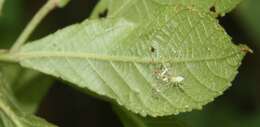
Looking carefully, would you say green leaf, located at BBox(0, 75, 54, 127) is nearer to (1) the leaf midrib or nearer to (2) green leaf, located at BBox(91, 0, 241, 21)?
(1) the leaf midrib

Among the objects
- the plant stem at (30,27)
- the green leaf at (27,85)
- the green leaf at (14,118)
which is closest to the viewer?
the green leaf at (14,118)

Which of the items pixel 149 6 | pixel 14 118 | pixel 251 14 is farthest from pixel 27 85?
pixel 251 14

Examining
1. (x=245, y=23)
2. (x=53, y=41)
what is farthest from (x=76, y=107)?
(x=53, y=41)

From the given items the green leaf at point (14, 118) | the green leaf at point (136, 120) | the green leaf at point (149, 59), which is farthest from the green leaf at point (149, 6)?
the green leaf at point (14, 118)

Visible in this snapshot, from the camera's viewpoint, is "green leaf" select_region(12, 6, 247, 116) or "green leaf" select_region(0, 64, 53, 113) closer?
"green leaf" select_region(12, 6, 247, 116)

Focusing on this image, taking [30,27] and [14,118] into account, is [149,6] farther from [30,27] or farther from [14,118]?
[14,118]

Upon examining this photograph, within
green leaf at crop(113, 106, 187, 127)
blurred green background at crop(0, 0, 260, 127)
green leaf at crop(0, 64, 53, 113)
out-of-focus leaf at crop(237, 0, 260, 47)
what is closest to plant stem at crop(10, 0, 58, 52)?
green leaf at crop(113, 106, 187, 127)

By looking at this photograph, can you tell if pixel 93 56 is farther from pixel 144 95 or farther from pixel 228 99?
pixel 228 99

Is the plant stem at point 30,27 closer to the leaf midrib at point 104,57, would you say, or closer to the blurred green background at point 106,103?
the leaf midrib at point 104,57
